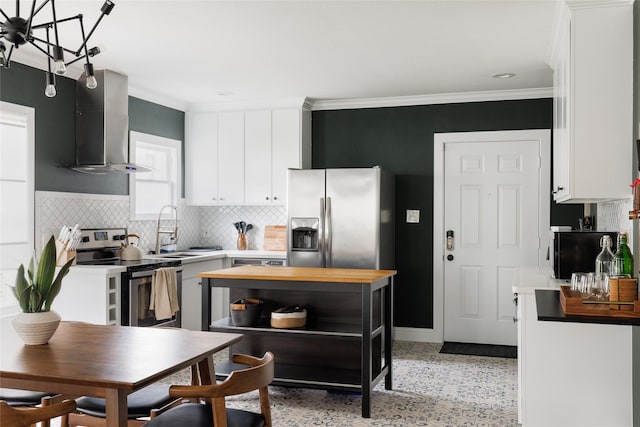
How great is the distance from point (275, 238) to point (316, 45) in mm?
2645

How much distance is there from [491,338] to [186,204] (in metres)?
3.49

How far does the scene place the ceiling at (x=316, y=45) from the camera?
3.54m

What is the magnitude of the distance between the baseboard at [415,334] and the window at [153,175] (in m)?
2.72

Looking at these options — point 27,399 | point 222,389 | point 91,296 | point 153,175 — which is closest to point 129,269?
point 91,296

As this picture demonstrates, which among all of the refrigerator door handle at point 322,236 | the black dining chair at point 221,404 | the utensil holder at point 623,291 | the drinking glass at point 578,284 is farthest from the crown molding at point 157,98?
the utensil holder at point 623,291

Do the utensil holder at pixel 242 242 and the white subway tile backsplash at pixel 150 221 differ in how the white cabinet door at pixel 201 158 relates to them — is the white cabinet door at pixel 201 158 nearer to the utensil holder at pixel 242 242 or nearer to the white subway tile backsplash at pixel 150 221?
the white subway tile backsplash at pixel 150 221

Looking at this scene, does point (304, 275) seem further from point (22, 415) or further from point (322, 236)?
point (22, 415)

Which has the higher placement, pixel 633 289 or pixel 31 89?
pixel 31 89

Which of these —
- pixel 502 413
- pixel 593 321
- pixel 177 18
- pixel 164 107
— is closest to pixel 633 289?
pixel 593 321

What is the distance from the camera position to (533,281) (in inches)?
145

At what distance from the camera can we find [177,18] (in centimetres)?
368

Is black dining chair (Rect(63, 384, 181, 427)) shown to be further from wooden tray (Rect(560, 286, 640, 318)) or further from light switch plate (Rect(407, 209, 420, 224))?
light switch plate (Rect(407, 209, 420, 224))

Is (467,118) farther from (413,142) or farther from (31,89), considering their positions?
(31,89)

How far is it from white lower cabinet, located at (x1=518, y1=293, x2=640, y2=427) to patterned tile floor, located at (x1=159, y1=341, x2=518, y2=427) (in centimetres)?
43
